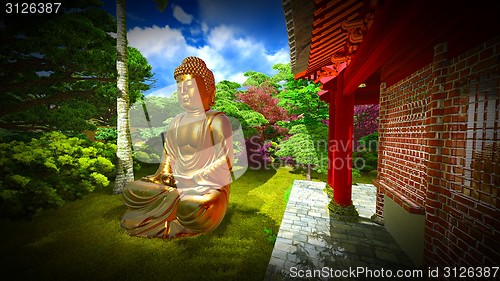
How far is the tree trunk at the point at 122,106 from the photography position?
5.53 metres

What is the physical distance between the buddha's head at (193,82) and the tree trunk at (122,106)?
3.06 metres

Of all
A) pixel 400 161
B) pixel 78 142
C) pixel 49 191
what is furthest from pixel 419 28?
pixel 78 142

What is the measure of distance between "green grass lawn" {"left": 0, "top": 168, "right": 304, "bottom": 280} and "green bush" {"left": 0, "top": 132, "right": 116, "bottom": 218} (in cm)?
37

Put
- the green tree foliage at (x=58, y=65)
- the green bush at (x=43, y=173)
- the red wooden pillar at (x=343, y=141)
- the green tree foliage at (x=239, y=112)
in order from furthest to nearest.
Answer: the green tree foliage at (x=239, y=112) < the green tree foliage at (x=58, y=65) < the red wooden pillar at (x=343, y=141) < the green bush at (x=43, y=173)

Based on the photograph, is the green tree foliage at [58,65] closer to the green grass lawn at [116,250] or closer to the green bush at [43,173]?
the green bush at [43,173]

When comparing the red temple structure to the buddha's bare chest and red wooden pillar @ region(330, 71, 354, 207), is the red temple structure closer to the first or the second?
red wooden pillar @ region(330, 71, 354, 207)

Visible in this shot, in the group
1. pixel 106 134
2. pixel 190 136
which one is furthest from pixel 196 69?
pixel 106 134

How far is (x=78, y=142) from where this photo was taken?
5574 mm

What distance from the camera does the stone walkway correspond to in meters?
2.74

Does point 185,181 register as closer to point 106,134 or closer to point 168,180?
point 168,180

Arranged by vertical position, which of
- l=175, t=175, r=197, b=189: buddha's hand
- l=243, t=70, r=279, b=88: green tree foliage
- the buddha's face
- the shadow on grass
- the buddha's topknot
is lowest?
the shadow on grass

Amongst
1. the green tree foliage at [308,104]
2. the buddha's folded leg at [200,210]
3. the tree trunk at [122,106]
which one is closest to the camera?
the buddha's folded leg at [200,210]

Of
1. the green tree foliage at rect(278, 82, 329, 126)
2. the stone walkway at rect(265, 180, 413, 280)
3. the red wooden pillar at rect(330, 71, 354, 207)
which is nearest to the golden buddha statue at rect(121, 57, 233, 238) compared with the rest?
the stone walkway at rect(265, 180, 413, 280)

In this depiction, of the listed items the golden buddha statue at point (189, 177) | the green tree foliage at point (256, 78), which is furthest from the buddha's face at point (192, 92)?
the green tree foliage at point (256, 78)
